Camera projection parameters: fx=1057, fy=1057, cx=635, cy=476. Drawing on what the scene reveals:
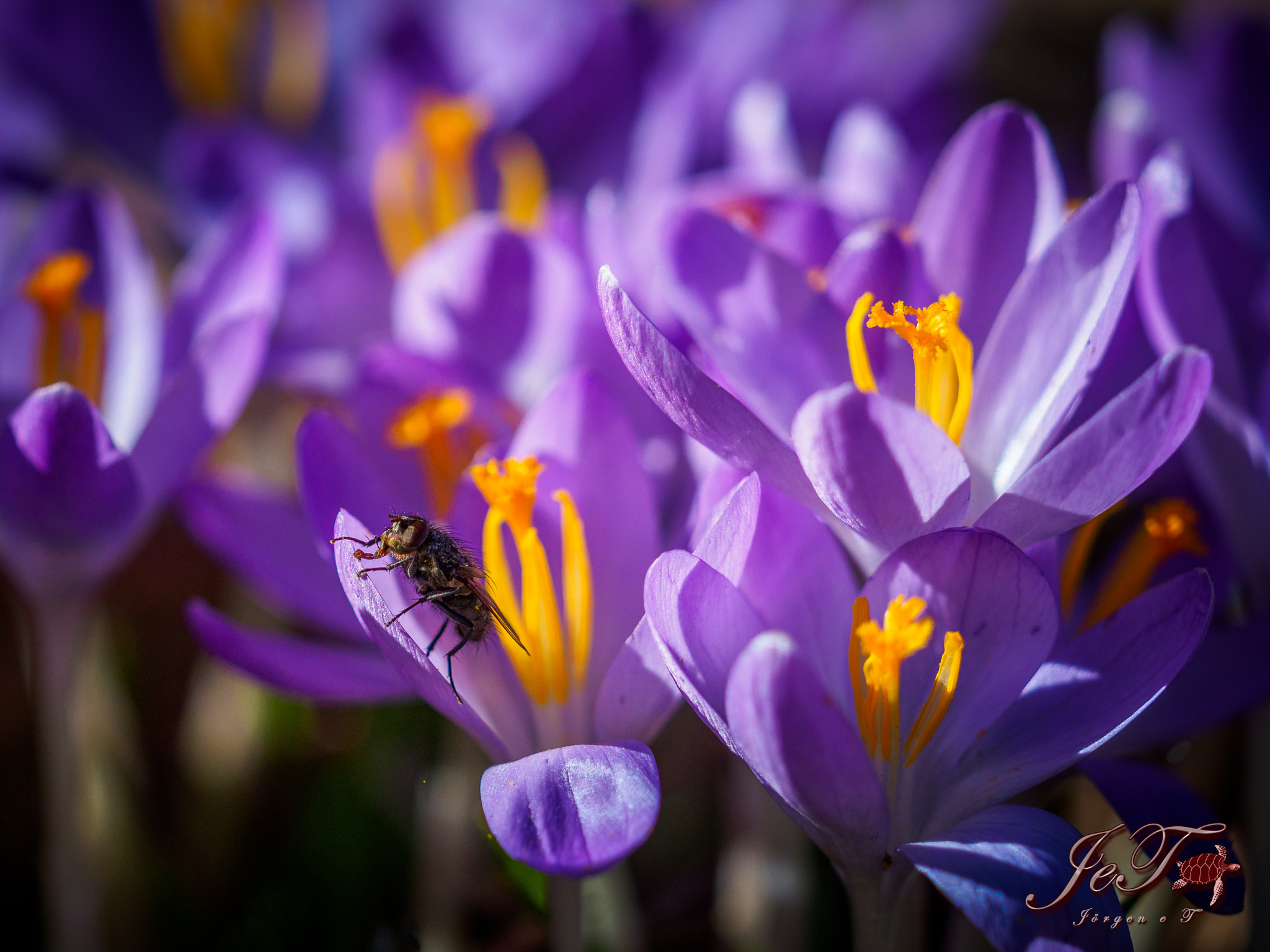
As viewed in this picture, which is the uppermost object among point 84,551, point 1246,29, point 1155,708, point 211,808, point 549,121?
point 549,121

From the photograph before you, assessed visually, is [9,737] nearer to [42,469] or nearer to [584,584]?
[42,469]

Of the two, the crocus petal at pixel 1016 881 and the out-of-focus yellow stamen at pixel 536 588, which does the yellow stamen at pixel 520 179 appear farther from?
the crocus petal at pixel 1016 881

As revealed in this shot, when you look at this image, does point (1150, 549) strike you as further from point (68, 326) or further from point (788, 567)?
point (68, 326)

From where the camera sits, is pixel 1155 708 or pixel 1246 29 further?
pixel 1246 29

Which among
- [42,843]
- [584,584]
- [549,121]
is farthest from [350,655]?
[549,121]

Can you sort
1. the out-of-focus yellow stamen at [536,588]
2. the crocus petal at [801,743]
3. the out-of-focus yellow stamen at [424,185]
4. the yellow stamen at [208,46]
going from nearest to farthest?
1. the crocus petal at [801,743]
2. the out-of-focus yellow stamen at [536,588]
3. the out-of-focus yellow stamen at [424,185]
4. the yellow stamen at [208,46]

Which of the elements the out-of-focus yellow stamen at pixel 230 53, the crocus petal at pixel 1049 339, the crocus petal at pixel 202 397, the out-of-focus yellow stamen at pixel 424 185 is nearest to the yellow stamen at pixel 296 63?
the out-of-focus yellow stamen at pixel 230 53

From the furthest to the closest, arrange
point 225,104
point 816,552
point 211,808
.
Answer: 1. point 225,104
2. point 211,808
3. point 816,552
